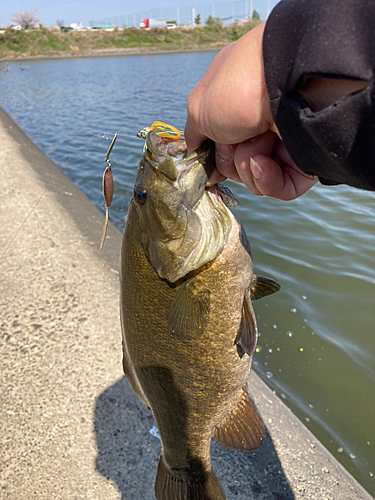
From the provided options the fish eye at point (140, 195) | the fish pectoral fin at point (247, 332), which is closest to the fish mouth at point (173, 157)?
the fish eye at point (140, 195)

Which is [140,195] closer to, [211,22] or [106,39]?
[106,39]

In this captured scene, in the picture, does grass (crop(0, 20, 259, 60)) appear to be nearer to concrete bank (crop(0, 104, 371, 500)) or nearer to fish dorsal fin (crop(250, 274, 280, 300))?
concrete bank (crop(0, 104, 371, 500))

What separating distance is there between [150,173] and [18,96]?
1138 inches

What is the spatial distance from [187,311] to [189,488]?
106 centimetres

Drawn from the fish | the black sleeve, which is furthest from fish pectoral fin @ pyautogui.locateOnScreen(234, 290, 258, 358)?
the black sleeve

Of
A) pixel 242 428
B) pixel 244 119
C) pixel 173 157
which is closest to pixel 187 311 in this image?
pixel 173 157

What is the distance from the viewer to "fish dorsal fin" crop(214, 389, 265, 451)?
217 cm

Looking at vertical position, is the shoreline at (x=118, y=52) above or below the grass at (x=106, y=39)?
below

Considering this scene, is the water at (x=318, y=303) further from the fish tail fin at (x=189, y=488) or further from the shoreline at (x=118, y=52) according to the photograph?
the shoreline at (x=118, y=52)

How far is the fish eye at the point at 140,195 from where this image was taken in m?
1.79

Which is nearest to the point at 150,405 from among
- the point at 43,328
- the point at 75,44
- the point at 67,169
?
the point at 43,328

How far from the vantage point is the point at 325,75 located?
2.94ft

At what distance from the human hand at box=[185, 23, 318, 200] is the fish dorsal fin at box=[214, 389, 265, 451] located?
129 cm

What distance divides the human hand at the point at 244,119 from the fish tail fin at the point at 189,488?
5.31ft
